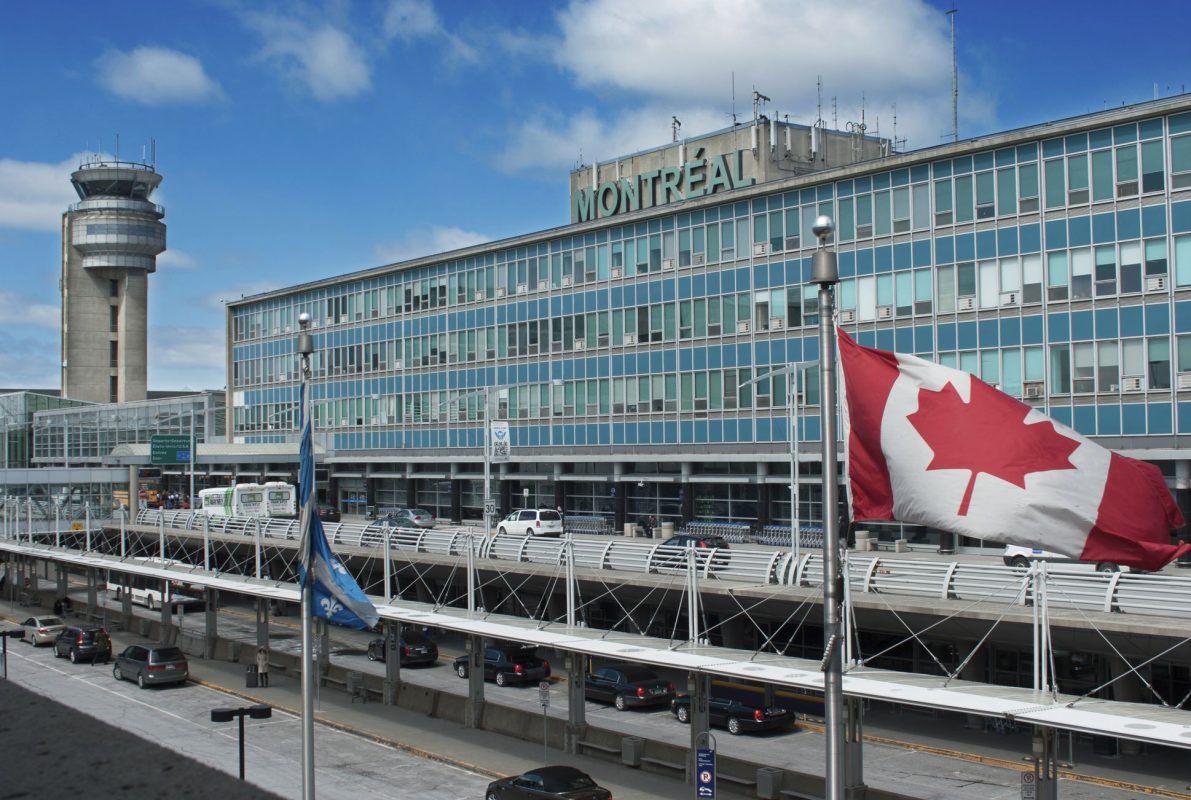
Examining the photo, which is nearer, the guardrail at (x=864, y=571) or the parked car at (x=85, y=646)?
the guardrail at (x=864, y=571)

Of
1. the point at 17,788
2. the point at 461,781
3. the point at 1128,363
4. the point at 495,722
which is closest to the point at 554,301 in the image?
the point at 1128,363

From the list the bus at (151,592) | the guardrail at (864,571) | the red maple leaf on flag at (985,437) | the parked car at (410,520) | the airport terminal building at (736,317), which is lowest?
the bus at (151,592)

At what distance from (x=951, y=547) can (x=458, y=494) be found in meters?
39.9

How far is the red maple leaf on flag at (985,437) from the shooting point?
12891 millimetres

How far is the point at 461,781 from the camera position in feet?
108

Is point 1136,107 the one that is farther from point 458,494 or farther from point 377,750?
point 458,494

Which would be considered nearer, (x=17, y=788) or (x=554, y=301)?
(x=17, y=788)

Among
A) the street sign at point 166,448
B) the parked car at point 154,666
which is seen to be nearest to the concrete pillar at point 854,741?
the parked car at point 154,666

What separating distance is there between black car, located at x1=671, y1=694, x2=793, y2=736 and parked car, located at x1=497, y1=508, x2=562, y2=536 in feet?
88.5

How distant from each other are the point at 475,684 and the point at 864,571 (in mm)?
13470

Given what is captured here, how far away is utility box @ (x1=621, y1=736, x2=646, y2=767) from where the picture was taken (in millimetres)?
33500

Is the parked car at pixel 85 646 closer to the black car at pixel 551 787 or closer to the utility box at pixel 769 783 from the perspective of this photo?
the black car at pixel 551 787

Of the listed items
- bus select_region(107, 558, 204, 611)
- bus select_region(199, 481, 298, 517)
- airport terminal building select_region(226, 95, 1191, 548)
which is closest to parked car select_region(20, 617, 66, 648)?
bus select_region(107, 558, 204, 611)

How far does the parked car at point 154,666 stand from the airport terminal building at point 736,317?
58.3 feet
